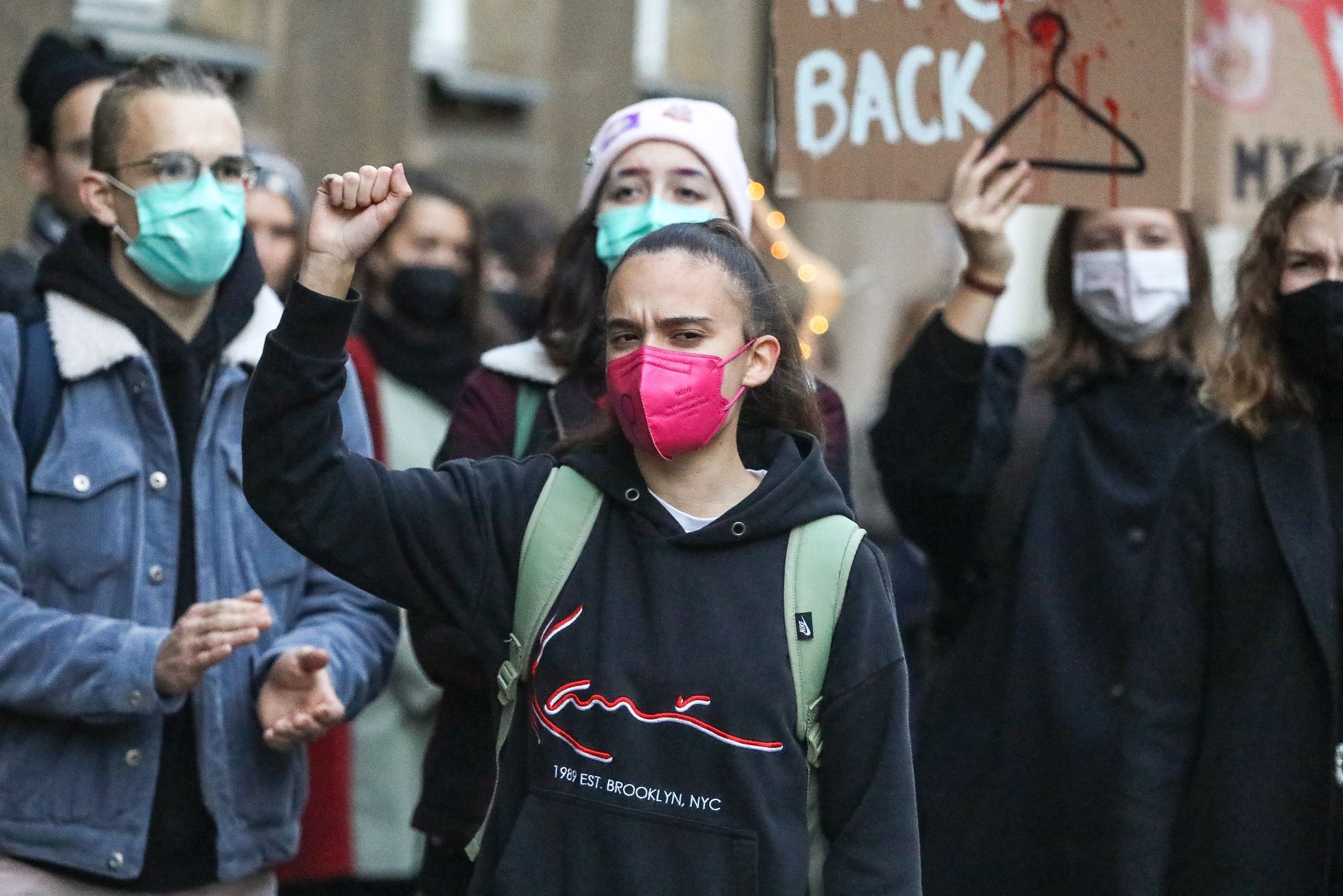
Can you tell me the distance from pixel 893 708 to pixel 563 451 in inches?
28.8

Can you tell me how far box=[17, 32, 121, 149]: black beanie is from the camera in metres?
5.37

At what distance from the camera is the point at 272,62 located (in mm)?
10320

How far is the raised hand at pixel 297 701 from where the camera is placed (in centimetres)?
368

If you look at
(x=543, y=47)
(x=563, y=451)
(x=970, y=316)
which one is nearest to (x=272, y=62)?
(x=543, y=47)

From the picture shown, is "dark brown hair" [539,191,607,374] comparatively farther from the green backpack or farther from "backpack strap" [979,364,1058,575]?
"backpack strap" [979,364,1058,575]

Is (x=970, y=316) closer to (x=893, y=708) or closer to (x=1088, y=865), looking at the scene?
(x=1088, y=865)

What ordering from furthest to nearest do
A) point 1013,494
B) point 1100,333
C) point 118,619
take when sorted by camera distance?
point 1100,333
point 1013,494
point 118,619

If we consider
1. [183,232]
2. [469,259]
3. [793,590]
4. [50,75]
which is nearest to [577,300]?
[183,232]

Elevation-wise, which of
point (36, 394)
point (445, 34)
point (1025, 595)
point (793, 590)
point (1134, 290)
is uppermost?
point (445, 34)

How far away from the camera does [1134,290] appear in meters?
4.89

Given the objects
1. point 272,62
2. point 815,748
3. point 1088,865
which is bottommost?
point 1088,865

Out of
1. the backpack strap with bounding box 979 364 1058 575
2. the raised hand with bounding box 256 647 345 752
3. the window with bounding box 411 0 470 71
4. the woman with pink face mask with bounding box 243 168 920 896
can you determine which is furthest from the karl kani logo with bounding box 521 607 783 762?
the window with bounding box 411 0 470 71

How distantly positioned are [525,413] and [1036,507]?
4.83 feet

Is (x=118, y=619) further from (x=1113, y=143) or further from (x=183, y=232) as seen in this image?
(x=1113, y=143)
